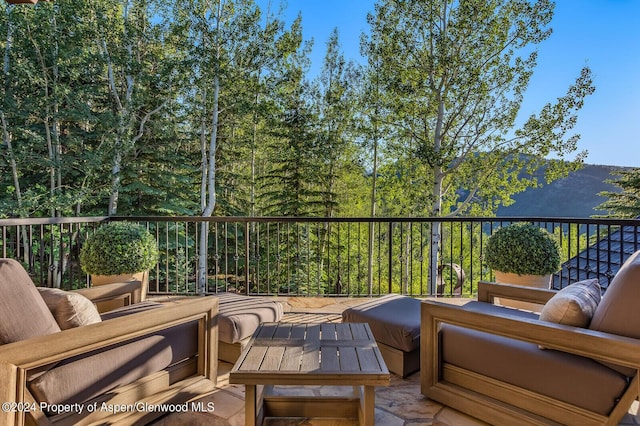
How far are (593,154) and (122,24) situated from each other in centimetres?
1164

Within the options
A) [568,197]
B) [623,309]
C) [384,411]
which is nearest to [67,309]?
[384,411]

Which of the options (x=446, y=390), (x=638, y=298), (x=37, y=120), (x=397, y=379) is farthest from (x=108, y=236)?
(x=37, y=120)

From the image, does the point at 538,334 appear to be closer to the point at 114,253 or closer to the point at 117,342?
the point at 117,342

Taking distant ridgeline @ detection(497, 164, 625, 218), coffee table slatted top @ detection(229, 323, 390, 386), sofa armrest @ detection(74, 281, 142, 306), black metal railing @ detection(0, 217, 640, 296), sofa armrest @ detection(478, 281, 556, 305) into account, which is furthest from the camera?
distant ridgeline @ detection(497, 164, 625, 218)

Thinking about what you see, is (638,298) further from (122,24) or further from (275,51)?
→ (122,24)

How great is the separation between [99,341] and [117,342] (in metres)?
0.11

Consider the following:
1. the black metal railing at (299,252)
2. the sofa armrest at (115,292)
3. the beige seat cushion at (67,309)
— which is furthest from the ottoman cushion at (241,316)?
the black metal railing at (299,252)

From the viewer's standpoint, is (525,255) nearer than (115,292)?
No

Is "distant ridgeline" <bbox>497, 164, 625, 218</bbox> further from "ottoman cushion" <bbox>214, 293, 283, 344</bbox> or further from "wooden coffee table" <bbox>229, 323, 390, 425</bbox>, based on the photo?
"wooden coffee table" <bbox>229, 323, 390, 425</bbox>

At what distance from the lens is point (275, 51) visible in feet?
29.7

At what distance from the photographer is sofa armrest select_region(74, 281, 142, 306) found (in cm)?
209

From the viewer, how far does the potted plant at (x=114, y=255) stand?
311 centimetres

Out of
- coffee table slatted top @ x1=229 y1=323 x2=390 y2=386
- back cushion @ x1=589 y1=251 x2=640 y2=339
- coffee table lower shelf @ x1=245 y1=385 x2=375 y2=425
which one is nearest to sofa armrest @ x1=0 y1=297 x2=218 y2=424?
coffee table slatted top @ x1=229 y1=323 x2=390 y2=386

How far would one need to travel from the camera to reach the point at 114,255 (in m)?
3.11
